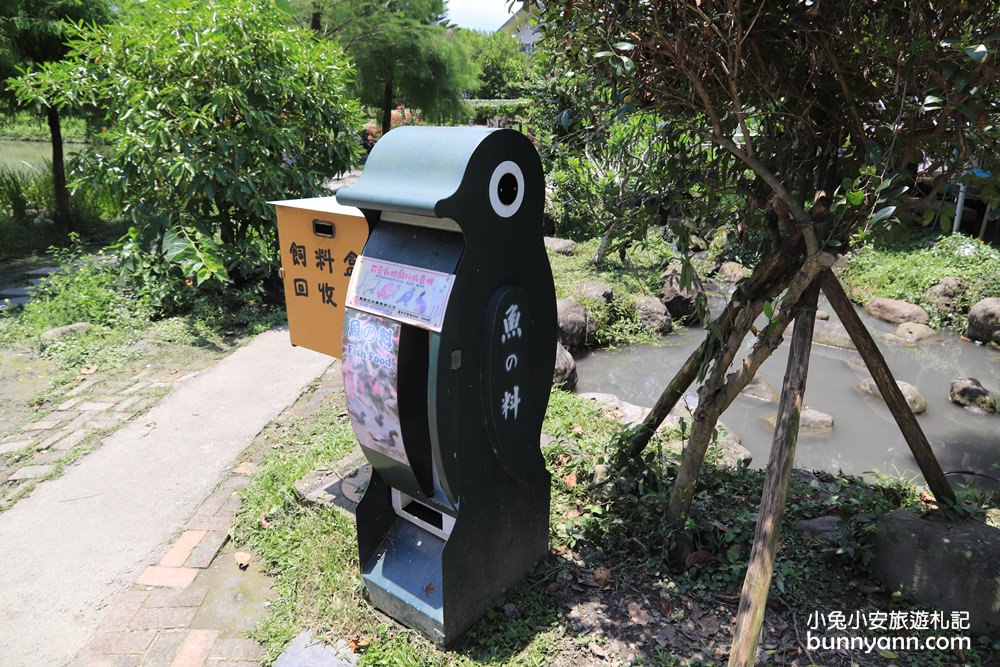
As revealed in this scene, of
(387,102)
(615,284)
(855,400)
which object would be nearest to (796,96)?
(855,400)

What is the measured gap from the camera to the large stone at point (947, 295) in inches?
347

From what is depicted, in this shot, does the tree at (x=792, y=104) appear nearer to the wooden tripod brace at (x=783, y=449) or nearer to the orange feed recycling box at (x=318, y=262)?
the wooden tripod brace at (x=783, y=449)

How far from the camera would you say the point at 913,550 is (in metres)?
3.07

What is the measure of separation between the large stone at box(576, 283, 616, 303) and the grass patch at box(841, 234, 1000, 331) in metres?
3.39

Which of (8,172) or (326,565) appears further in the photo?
(8,172)

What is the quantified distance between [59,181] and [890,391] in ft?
37.7

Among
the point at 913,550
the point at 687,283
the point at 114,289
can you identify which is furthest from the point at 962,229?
the point at 114,289

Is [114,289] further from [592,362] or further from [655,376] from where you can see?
[655,376]

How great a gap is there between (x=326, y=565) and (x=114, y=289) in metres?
5.41

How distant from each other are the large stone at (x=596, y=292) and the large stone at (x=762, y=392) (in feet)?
6.86

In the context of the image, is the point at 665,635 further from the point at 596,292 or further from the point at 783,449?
A: the point at 596,292

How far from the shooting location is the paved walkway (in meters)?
2.96

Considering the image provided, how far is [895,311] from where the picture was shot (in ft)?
29.5

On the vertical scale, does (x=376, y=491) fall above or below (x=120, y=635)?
above
